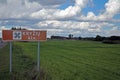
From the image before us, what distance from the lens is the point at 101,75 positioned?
47.6 feet

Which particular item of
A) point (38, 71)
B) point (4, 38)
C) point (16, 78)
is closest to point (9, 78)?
point (16, 78)

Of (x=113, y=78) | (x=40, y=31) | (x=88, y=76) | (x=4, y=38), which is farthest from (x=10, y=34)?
(x=113, y=78)

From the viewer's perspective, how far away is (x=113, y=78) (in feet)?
44.6

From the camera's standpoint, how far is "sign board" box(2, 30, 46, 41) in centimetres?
1496

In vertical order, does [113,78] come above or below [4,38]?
below

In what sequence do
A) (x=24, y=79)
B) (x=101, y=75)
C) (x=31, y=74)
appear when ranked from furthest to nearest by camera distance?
1. (x=101, y=75)
2. (x=31, y=74)
3. (x=24, y=79)

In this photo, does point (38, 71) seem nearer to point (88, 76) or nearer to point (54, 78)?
point (54, 78)

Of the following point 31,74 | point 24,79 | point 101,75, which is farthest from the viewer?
point 101,75

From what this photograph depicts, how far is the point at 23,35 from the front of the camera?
49.5 feet

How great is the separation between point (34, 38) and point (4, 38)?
1435 millimetres

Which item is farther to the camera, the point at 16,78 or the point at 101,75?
the point at 101,75

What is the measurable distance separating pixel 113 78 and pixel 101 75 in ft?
3.34

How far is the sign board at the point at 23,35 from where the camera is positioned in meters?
15.0

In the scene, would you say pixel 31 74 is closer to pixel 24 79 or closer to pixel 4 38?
pixel 24 79
